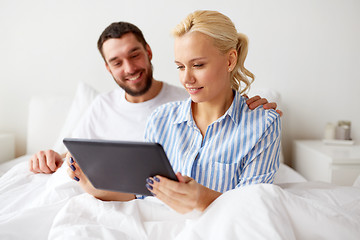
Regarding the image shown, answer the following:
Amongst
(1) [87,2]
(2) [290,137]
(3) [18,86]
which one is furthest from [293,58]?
(3) [18,86]

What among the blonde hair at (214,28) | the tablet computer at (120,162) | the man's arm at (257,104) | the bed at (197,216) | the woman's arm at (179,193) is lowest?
the bed at (197,216)

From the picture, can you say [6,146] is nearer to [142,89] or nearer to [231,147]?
[142,89]

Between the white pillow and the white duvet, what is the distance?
0.90 m

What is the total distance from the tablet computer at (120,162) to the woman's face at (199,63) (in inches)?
13.6

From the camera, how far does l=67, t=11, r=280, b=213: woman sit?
110 centimetres

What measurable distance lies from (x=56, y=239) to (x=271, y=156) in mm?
689

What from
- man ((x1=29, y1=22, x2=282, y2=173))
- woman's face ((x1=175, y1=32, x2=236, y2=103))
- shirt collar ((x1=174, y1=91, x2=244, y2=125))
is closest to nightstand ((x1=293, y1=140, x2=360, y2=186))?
man ((x1=29, y1=22, x2=282, y2=173))

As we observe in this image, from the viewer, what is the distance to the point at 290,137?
2570 mm

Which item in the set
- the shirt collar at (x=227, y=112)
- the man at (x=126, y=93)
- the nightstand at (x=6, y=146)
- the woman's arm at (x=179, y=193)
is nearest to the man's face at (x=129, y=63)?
the man at (x=126, y=93)

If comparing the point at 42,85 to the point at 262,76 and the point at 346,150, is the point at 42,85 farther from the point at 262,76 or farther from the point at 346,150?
the point at 346,150

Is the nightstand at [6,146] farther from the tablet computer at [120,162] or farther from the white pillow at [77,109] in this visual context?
the tablet computer at [120,162]

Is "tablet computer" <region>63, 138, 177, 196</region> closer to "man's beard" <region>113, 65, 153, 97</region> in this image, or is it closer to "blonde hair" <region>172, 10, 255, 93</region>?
"blonde hair" <region>172, 10, 255, 93</region>

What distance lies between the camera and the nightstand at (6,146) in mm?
2404

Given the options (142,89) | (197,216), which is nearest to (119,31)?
(142,89)
